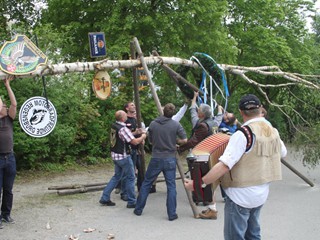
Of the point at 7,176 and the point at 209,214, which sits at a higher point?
the point at 7,176

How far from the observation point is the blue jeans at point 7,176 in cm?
598

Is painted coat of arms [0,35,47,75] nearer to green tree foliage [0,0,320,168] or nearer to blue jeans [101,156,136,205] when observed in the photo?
blue jeans [101,156,136,205]

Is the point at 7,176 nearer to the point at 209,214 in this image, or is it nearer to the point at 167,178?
the point at 167,178

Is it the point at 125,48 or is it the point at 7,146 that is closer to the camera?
the point at 7,146

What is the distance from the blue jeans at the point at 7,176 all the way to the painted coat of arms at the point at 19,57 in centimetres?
131

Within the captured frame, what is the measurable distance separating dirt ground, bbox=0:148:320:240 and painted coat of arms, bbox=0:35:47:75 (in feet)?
8.08

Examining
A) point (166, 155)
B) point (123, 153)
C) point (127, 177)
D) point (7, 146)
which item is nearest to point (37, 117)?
point (7, 146)

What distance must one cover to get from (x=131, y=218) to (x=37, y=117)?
2.30m

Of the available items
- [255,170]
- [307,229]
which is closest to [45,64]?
[255,170]

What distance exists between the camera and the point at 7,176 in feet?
20.1

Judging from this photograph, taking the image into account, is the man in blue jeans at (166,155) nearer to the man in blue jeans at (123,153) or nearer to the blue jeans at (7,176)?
the man in blue jeans at (123,153)

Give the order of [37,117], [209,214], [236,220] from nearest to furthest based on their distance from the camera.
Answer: [236,220] < [37,117] < [209,214]

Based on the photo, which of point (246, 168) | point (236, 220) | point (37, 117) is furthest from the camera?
point (37, 117)

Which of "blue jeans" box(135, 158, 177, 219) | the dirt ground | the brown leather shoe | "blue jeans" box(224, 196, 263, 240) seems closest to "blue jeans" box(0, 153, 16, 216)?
the dirt ground
